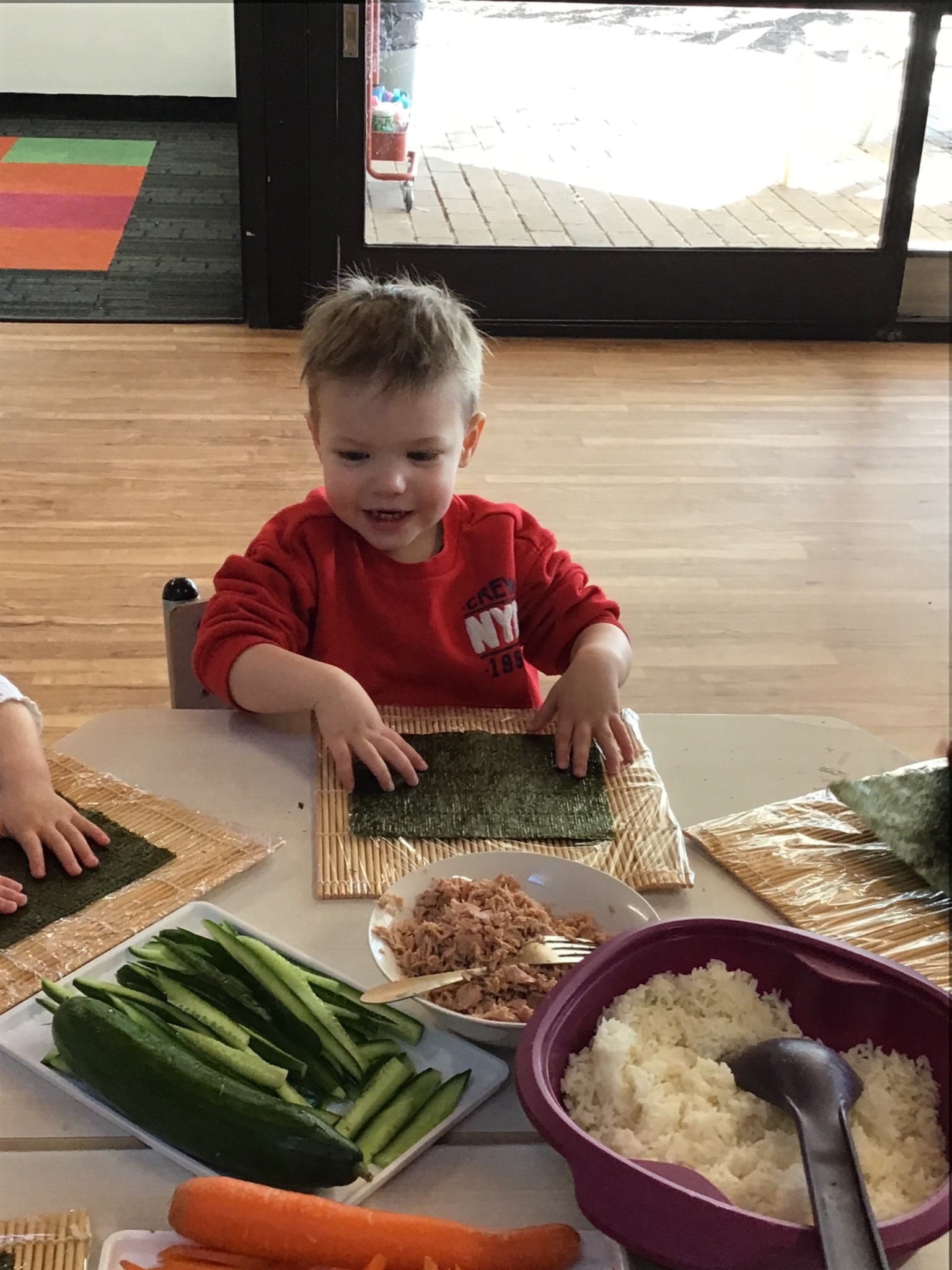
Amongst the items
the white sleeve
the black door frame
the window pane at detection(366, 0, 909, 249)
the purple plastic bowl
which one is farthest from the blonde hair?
the window pane at detection(366, 0, 909, 249)

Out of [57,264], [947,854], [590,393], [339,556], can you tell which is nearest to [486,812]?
[339,556]

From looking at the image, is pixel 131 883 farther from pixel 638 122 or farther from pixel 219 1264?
pixel 638 122

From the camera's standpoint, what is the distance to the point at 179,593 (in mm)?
1336

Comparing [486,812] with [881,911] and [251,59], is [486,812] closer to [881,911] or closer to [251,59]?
[881,911]

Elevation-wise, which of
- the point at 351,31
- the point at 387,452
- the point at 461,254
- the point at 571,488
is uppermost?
the point at 351,31

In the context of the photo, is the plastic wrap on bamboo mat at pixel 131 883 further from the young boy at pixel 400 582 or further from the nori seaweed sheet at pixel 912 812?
the nori seaweed sheet at pixel 912 812

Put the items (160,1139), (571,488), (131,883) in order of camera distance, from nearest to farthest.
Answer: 1. (160,1139)
2. (131,883)
3. (571,488)

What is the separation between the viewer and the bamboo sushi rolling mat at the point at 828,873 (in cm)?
Answer: 85

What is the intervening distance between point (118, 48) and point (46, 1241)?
6520 mm

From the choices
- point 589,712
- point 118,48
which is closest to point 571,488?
point 589,712

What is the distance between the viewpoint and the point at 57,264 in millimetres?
4555

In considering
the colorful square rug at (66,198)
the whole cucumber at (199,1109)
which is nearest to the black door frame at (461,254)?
the colorful square rug at (66,198)

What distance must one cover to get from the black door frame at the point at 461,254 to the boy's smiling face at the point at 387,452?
2660 mm

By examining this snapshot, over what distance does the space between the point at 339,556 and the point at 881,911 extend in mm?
700
